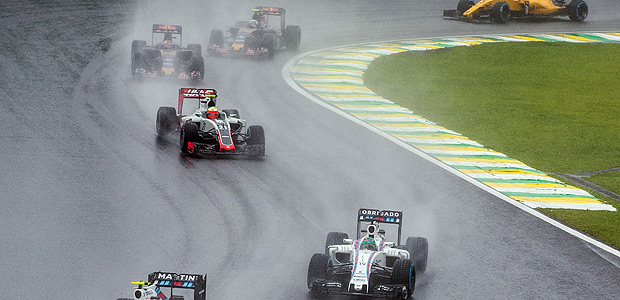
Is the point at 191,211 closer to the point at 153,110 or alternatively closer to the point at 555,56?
the point at 153,110

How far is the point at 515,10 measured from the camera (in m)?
48.4

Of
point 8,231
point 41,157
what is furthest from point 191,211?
point 41,157

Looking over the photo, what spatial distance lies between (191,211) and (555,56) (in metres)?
26.8

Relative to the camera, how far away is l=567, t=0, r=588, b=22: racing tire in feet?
160

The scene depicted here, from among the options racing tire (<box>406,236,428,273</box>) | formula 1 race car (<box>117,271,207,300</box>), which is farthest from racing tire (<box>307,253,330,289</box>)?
formula 1 race car (<box>117,271,207,300</box>)

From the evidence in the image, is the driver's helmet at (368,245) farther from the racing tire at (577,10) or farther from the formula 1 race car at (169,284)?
the racing tire at (577,10)

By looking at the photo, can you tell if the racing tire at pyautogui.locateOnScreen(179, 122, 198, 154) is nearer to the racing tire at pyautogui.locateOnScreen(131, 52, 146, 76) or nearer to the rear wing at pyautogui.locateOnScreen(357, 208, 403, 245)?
the rear wing at pyautogui.locateOnScreen(357, 208, 403, 245)

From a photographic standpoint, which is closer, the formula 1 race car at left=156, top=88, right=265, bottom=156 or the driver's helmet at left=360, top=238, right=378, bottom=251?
the driver's helmet at left=360, top=238, right=378, bottom=251

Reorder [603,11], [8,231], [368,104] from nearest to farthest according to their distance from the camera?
[8,231]
[368,104]
[603,11]

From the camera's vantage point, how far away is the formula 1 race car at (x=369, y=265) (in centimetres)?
1463

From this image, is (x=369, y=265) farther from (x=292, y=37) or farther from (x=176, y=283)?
(x=292, y=37)

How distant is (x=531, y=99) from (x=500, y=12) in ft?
46.5

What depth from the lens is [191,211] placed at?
751 inches

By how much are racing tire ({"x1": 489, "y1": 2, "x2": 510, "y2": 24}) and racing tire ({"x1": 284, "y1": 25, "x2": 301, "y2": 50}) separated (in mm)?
12319
